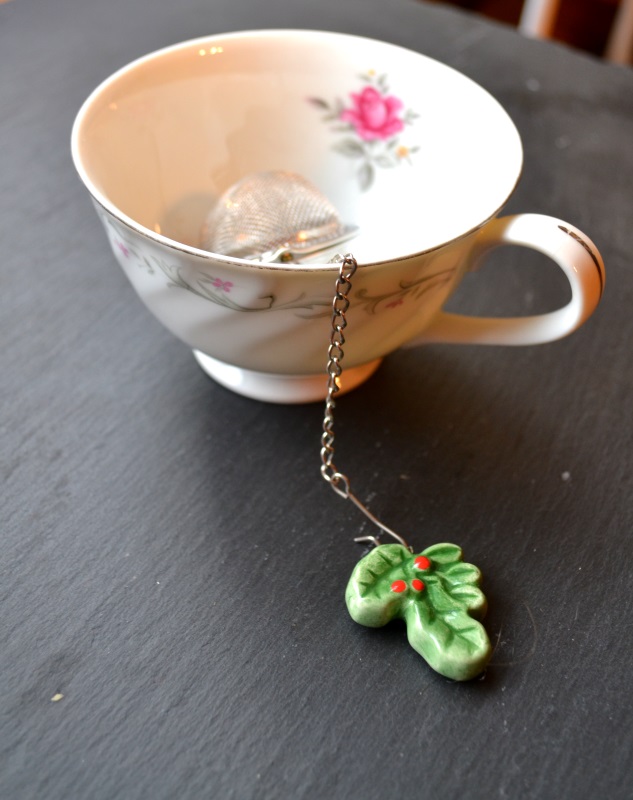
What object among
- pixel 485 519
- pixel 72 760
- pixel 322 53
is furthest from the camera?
pixel 322 53

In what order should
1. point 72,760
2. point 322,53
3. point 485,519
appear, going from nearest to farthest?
point 72,760
point 485,519
point 322,53

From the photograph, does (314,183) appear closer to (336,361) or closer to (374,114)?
(374,114)

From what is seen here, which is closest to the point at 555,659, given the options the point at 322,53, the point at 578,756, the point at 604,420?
the point at 578,756

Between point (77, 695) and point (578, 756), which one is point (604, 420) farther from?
point (77, 695)

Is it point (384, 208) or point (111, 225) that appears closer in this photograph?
point (111, 225)

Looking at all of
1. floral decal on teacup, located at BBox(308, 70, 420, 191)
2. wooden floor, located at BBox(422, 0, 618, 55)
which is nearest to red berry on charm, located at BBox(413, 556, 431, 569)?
floral decal on teacup, located at BBox(308, 70, 420, 191)

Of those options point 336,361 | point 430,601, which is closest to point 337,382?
point 336,361

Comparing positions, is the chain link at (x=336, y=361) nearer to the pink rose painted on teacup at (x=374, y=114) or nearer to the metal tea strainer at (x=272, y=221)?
the metal tea strainer at (x=272, y=221)

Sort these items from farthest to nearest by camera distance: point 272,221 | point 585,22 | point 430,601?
point 585,22 → point 272,221 → point 430,601

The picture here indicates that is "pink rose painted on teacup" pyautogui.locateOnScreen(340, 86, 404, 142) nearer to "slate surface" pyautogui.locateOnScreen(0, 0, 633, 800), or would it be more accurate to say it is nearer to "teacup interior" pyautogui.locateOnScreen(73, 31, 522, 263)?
"teacup interior" pyautogui.locateOnScreen(73, 31, 522, 263)
